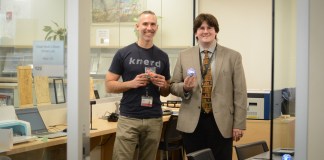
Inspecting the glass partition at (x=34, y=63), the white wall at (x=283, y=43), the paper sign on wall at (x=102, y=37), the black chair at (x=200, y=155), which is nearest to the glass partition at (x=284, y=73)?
the white wall at (x=283, y=43)

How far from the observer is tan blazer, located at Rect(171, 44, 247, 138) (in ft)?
9.37

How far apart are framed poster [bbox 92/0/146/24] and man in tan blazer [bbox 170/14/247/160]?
7.55ft

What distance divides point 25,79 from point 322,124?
88.8 inches

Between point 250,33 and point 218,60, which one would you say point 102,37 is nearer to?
point 250,33

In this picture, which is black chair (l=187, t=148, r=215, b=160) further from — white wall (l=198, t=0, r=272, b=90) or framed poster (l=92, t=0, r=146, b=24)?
white wall (l=198, t=0, r=272, b=90)

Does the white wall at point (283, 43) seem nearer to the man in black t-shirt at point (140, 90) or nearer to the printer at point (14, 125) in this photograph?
the man in black t-shirt at point (140, 90)

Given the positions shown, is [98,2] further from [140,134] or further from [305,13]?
[305,13]

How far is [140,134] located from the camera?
10.2 ft

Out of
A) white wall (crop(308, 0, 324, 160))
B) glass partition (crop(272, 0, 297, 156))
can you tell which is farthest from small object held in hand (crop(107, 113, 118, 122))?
white wall (crop(308, 0, 324, 160))

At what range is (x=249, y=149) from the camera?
3.00 metres

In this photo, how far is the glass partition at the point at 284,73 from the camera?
172 cm

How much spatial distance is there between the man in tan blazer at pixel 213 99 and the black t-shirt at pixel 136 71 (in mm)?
240

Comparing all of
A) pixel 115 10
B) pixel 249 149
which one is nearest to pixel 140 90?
pixel 249 149

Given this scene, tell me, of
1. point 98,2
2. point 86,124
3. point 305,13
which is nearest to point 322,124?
point 305,13
